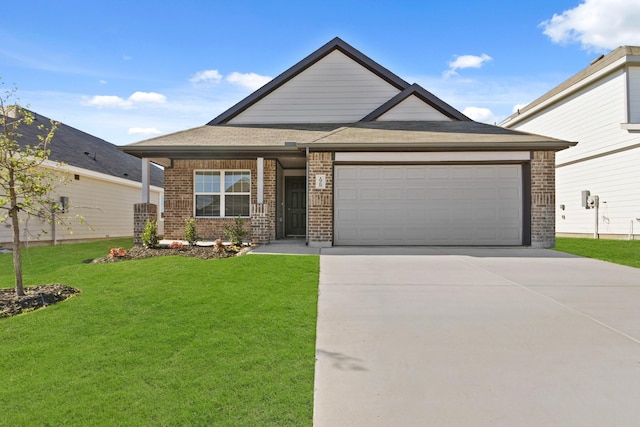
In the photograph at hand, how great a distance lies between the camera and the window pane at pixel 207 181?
40.7ft

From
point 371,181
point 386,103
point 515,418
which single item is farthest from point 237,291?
point 386,103

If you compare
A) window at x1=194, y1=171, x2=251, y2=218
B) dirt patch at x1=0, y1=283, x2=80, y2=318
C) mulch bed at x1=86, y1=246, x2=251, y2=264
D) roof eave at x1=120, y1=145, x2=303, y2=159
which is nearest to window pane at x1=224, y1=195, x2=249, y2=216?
window at x1=194, y1=171, x2=251, y2=218

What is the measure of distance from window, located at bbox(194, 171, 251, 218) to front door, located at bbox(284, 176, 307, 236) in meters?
1.96

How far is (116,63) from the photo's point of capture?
35.1ft

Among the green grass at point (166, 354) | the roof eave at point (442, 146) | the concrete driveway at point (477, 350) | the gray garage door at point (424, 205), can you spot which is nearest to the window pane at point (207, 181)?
the roof eave at point (442, 146)

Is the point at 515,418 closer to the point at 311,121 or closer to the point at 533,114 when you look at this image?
the point at 311,121

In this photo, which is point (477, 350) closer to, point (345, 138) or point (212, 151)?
point (345, 138)

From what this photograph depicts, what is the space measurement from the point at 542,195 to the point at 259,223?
7.88 m

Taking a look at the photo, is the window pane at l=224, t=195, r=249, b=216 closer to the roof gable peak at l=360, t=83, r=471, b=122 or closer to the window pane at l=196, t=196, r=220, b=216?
the window pane at l=196, t=196, r=220, b=216

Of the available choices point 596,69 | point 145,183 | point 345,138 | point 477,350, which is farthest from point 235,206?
point 596,69

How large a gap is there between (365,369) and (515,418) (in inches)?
46.5

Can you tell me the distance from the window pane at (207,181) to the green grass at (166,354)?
658 cm

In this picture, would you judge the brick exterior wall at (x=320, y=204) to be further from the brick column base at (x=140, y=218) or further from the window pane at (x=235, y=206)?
the brick column base at (x=140, y=218)

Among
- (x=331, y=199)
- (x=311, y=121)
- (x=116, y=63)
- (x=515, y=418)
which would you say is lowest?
(x=515, y=418)
